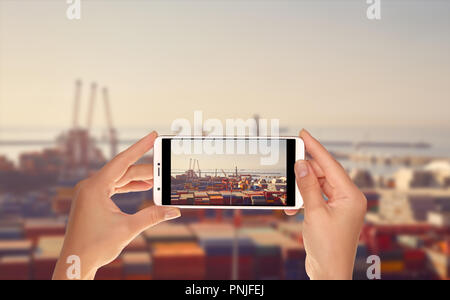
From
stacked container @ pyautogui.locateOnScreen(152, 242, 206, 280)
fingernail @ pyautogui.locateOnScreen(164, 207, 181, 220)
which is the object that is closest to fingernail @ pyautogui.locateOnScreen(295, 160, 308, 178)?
fingernail @ pyautogui.locateOnScreen(164, 207, 181, 220)

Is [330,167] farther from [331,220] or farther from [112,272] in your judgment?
[112,272]

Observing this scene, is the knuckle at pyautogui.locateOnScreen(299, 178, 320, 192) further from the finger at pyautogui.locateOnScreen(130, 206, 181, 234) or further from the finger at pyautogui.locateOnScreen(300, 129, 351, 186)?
the finger at pyautogui.locateOnScreen(130, 206, 181, 234)

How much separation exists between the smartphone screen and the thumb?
0.50 ft

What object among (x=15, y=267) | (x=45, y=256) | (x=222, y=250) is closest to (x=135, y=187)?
(x=222, y=250)

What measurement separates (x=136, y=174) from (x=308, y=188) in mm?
522

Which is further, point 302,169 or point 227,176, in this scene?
point 227,176

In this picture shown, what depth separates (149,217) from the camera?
3.68 ft

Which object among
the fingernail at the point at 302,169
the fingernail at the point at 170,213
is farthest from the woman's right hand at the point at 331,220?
the fingernail at the point at 170,213

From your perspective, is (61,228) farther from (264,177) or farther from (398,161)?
(264,177)

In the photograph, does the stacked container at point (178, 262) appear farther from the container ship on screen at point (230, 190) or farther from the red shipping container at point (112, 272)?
the container ship on screen at point (230, 190)

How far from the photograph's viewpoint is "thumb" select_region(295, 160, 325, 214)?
100 cm

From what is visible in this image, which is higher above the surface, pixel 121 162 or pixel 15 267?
pixel 121 162
